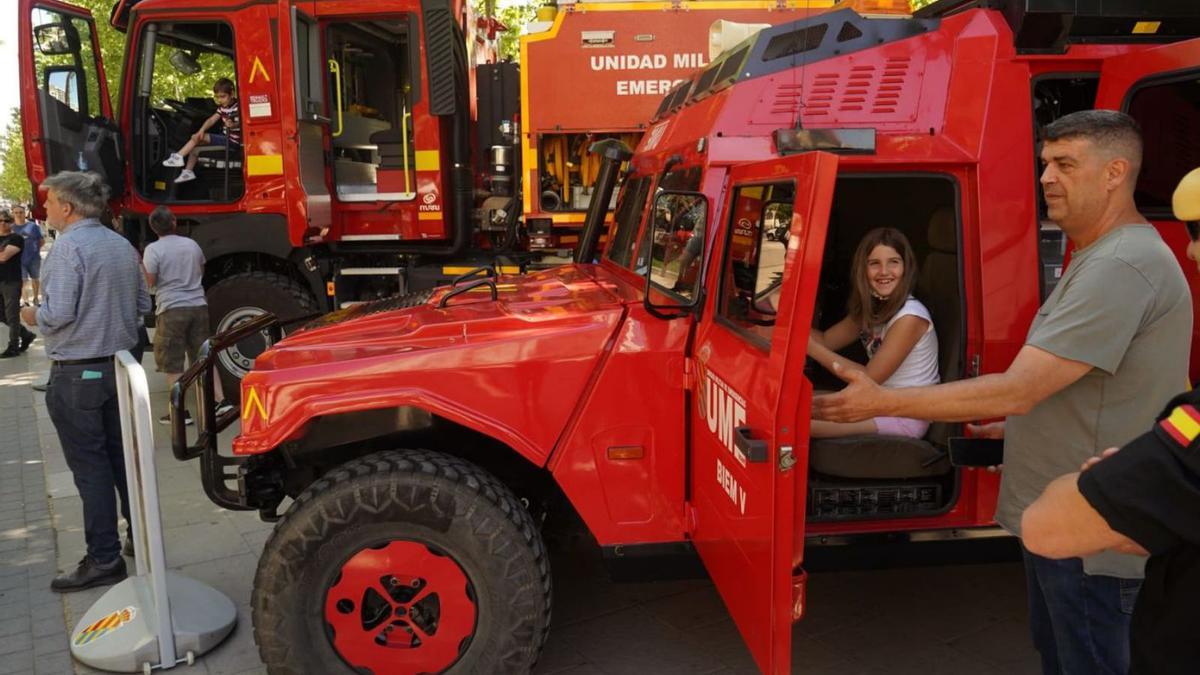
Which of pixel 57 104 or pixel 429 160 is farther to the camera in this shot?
pixel 429 160

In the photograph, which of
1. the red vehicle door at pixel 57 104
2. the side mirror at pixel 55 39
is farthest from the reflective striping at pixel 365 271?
the side mirror at pixel 55 39

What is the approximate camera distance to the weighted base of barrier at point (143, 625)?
3.41 meters

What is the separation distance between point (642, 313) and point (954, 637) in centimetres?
189

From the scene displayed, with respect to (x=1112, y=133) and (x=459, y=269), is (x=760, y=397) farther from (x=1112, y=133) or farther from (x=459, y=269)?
(x=459, y=269)

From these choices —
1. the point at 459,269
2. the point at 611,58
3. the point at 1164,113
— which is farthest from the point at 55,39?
the point at 1164,113

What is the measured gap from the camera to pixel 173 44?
7062 mm

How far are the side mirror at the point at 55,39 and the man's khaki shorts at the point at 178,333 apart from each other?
2245 mm

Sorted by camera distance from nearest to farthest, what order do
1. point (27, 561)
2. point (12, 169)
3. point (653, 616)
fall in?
point (653, 616) < point (27, 561) < point (12, 169)

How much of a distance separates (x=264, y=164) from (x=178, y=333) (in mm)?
1430

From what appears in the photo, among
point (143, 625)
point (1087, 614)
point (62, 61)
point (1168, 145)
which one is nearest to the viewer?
point (1087, 614)

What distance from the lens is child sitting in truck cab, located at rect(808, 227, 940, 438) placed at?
123 inches

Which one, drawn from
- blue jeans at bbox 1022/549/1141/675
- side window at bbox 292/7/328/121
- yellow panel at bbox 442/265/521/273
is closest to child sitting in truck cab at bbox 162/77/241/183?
side window at bbox 292/7/328/121

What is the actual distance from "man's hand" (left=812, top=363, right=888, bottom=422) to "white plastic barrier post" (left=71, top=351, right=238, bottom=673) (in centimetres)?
238

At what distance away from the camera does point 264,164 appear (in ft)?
22.4
